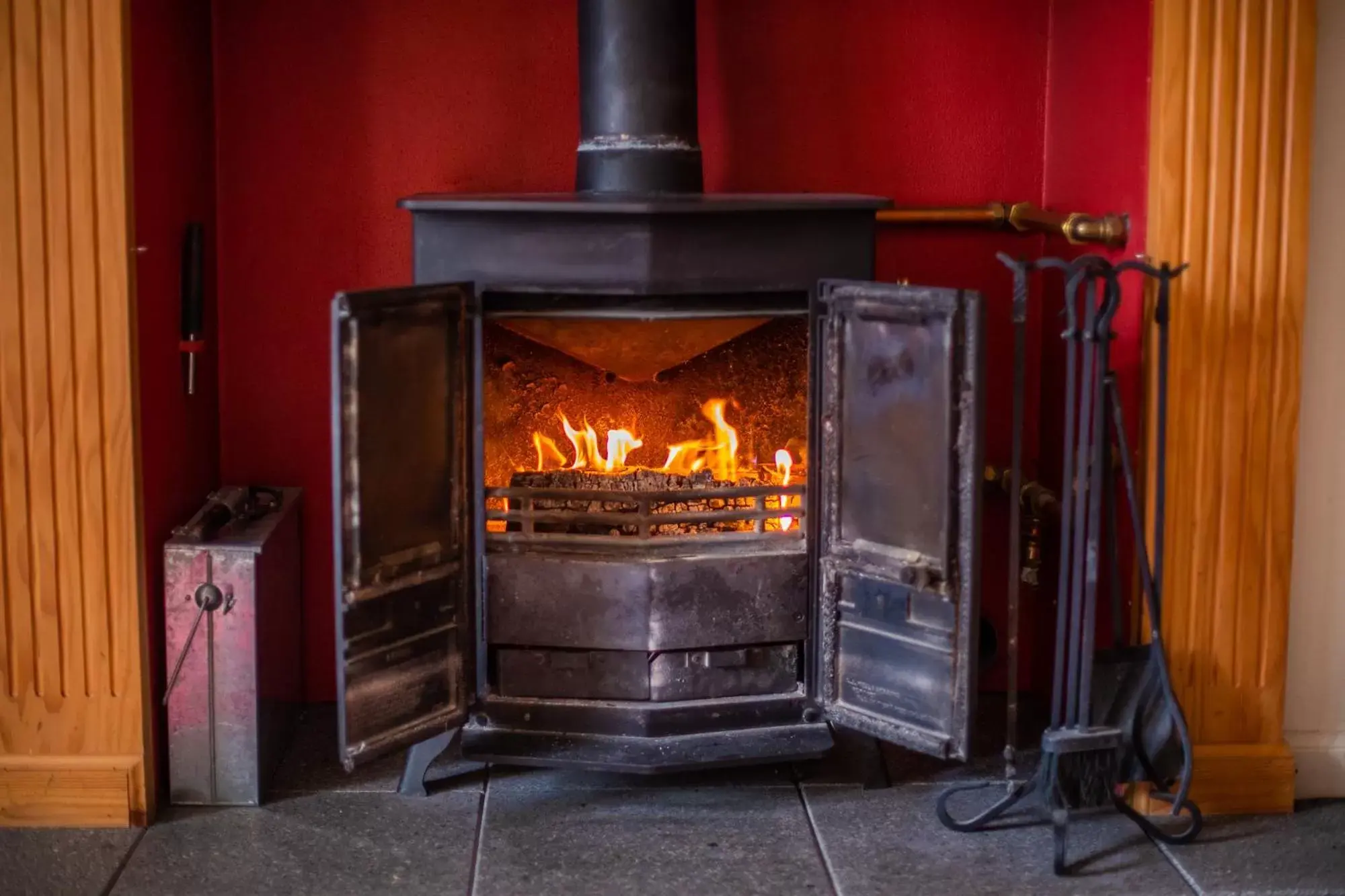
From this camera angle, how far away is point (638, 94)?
2.90 m

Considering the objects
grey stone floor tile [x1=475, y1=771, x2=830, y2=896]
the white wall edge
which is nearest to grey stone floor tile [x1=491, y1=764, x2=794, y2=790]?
grey stone floor tile [x1=475, y1=771, x2=830, y2=896]

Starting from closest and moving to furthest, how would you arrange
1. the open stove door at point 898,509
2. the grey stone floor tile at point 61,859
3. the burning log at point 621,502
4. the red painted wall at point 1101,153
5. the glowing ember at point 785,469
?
the grey stone floor tile at point 61,859
the open stove door at point 898,509
the red painted wall at point 1101,153
the burning log at point 621,502
the glowing ember at point 785,469

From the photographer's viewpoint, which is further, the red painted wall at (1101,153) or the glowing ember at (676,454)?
the glowing ember at (676,454)

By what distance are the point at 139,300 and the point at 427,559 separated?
658 millimetres

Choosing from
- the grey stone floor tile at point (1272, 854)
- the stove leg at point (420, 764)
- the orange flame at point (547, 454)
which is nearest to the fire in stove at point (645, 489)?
the orange flame at point (547, 454)

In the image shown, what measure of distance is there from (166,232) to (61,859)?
1.09 meters

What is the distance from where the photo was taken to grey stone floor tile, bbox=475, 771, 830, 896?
2.60 metres

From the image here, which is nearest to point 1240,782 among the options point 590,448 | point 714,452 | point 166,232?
point 714,452

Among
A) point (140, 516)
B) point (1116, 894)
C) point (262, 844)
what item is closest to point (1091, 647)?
point (1116, 894)

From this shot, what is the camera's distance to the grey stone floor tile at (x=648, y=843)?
8.52ft

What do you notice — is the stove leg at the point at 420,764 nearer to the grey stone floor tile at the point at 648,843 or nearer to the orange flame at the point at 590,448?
the grey stone floor tile at the point at 648,843

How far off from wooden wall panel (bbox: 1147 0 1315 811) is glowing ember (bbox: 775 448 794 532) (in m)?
0.70

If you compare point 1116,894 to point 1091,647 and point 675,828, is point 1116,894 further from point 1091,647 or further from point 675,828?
point 675,828

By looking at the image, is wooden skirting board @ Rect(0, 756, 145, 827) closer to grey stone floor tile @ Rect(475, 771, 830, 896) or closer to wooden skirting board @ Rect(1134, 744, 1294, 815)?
grey stone floor tile @ Rect(475, 771, 830, 896)
